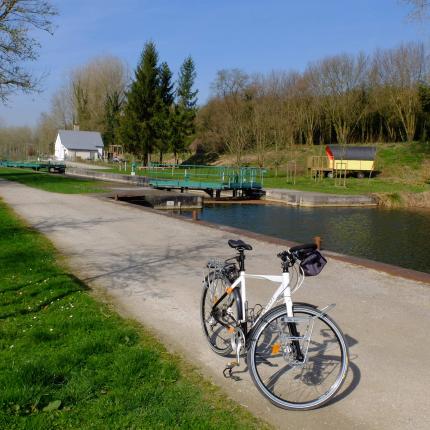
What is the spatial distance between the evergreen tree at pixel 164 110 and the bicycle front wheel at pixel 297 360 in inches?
2024

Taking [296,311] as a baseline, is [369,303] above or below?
below

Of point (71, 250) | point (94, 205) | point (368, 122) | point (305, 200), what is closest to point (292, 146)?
point (368, 122)

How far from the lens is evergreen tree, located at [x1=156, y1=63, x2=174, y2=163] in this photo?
54000 mm

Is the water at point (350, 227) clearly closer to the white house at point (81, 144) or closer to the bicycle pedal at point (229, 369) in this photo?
the bicycle pedal at point (229, 369)

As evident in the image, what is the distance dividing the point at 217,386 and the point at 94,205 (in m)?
14.1

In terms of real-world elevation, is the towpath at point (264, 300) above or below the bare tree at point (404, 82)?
below

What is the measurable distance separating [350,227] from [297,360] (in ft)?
54.8

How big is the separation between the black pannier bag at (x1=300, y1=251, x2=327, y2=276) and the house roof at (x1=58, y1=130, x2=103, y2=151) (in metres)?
81.8

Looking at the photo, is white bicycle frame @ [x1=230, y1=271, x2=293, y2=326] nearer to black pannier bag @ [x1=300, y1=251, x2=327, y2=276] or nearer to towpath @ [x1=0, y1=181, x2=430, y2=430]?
black pannier bag @ [x1=300, y1=251, x2=327, y2=276]

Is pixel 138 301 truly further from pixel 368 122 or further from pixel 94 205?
pixel 368 122

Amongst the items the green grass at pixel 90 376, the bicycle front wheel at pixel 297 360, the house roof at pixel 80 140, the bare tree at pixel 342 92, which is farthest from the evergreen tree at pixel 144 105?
the bicycle front wheel at pixel 297 360

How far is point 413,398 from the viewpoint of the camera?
3.60 meters

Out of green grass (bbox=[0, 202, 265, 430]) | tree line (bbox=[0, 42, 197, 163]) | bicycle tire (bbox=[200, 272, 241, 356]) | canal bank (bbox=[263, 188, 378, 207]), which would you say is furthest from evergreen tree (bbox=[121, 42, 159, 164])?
bicycle tire (bbox=[200, 272, 241, 356])

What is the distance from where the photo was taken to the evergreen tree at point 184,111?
5531 centimetres
